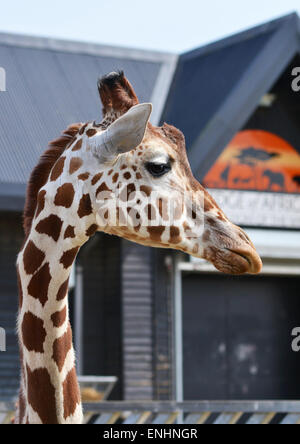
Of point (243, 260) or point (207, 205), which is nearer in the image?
point (243, 260)

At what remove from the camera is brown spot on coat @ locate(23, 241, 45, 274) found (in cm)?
377

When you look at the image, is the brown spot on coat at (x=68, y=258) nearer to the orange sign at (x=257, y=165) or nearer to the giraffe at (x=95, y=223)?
the giraffe at (x=95, y=223)

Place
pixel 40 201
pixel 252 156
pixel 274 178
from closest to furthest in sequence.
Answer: pixel 40 201 < pixel 252 156 < pixel 274 178

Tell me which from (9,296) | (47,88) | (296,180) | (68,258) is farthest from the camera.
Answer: (296,180)

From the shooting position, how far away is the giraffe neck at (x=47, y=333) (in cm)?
366

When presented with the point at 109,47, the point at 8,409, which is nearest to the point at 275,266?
the point at 109,47

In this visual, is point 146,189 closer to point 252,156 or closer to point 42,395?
point 42,395

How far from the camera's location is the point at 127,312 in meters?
13.2

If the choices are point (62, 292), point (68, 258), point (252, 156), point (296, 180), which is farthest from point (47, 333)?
point (296, 180)

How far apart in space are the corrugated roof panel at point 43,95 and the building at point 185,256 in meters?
0.02

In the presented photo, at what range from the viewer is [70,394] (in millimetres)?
3723

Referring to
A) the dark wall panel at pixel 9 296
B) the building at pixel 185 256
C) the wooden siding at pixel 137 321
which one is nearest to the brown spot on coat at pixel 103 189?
the building at pixel 185 256

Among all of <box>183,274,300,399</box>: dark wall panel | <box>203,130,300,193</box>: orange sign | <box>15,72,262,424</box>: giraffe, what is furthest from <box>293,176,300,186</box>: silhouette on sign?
<box>15,72,262,424</box>: giraffe

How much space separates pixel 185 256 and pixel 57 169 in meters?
9.60
